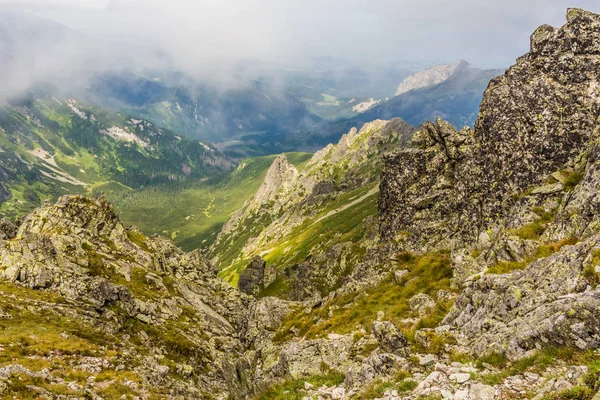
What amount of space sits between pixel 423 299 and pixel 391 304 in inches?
139

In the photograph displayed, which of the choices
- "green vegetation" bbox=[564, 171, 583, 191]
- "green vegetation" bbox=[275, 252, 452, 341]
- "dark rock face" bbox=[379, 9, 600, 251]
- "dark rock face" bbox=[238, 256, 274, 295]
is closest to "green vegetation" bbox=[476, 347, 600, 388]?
"green vegetation" bbox=[275, 252, 452, 341]

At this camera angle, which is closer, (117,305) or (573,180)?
(573,180)

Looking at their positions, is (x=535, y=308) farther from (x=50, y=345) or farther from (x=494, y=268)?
(x=50, y=345)

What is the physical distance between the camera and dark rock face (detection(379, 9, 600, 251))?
106 ft

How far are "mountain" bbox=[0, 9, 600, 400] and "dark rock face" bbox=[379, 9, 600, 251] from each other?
0.48 ft

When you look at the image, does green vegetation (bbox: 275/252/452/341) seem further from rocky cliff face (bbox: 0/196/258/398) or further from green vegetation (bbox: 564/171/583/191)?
green vegetation (bbox: 564/171/583/191)

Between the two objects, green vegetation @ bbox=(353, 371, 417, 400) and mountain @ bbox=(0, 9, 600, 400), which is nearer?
green vegetation @ bbox=(353, 371, 417, 400)

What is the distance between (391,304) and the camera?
28.4 m

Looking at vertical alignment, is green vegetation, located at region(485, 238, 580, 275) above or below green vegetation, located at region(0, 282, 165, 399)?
below

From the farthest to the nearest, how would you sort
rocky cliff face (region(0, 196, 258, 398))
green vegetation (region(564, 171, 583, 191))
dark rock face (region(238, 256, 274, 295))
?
1. dark rock face (region(238, 256, 274, 295))
2. rocky cliff face (region(0, 196, 258, 398))
3. green vegetation (region(564, 171, 583, 191))

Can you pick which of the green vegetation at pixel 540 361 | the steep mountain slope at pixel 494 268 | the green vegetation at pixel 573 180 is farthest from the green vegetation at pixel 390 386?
the green vegetation at pixel 573 180

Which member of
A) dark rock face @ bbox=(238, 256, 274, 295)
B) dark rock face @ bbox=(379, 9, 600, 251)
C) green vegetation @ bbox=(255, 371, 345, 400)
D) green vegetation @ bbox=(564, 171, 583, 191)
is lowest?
green vegetation @ bbox=(255, 371, 345, 400)

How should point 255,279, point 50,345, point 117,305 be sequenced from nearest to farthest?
point 50,345 < point 117,305 < point 255,279

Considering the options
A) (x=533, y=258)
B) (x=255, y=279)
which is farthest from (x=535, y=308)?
(x=255, y=279)
